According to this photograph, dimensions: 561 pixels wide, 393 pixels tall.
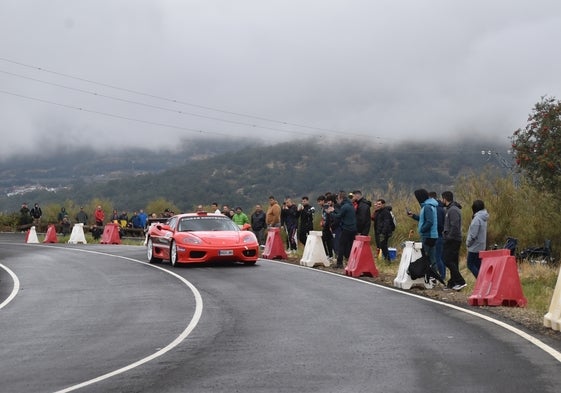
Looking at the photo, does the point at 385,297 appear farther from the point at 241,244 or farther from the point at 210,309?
the point at 241,244

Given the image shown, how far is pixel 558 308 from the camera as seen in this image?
1114cm

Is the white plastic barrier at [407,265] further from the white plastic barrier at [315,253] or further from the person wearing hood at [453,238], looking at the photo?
the white plastic barrier at [315,253]

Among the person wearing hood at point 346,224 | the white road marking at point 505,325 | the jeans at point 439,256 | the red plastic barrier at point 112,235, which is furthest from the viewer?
the red plastic barrier at point 112,235

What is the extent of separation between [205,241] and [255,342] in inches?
469

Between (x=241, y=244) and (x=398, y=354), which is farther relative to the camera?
(x=241, y=244)

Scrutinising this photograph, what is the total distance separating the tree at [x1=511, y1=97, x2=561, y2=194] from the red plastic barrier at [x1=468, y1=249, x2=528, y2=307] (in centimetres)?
1524

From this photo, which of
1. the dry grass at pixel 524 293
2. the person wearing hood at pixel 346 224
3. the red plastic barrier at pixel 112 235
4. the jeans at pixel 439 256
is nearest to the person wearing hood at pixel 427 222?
the jeans at pixel 439 256

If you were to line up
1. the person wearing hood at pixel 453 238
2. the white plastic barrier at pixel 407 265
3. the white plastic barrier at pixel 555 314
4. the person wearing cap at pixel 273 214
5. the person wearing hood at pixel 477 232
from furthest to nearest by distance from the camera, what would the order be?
the person wearing cap at pixel 273 214
the white plastic barrier at pixel 407 265
the person wearing hood at pixel 453 238
the person wearing hood at pixel 477 232
the white plastic barrier at pixel 555 314

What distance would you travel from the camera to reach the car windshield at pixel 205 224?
76.3 feet

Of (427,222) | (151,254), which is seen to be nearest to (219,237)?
(151,254)

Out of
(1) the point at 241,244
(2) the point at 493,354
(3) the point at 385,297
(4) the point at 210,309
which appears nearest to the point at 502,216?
(1) the point at 241,244

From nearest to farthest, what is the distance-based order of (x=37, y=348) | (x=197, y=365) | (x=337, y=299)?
(x=197, y=365) → (x=37, y=348) → (x=337, y=299)

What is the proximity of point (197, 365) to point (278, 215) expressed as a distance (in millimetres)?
19897

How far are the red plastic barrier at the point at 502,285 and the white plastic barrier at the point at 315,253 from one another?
9.03 meters
